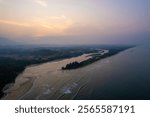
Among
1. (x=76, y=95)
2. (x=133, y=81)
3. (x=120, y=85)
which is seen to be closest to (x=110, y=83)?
(x=120, y=85)

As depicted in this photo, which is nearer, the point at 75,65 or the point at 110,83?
the point at 110,83

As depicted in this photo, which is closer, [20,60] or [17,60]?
[17,60]

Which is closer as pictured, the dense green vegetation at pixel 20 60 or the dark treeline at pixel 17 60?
the dark treeline at pixel 17 60

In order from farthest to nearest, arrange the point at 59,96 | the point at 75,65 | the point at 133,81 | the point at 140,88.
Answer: the point at 75,65
the point at 133,81
the point at 140,88
the point at 59,96

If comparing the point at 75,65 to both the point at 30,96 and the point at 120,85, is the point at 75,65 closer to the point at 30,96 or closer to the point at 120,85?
the point at 120,85

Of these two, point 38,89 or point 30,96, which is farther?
point 38,89

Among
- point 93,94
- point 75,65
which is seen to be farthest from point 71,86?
point 75,65

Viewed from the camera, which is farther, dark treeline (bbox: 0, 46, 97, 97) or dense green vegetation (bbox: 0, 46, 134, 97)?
dense green vegetation (bbox: 0, 46, 134, 97)

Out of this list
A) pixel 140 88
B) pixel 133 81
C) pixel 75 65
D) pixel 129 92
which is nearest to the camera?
pixel 129 92

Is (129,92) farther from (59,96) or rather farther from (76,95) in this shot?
(59,96)
